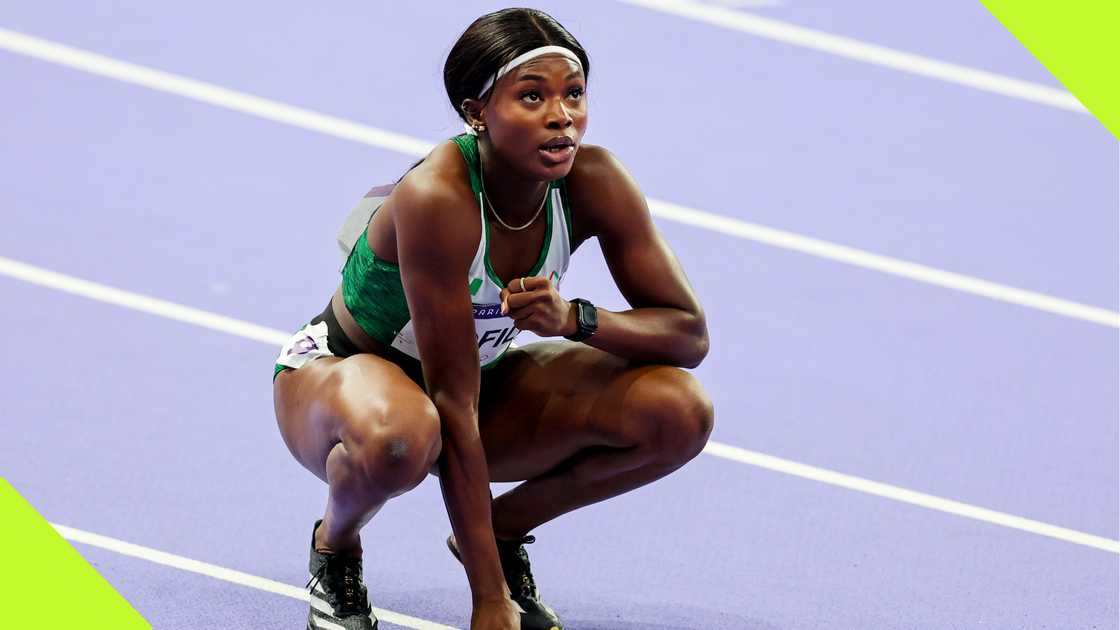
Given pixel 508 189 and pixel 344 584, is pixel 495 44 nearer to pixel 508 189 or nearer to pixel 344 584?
pixel 508 189

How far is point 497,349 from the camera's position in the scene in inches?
122

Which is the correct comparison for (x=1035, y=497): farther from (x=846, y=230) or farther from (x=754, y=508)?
(x=846, y=230)

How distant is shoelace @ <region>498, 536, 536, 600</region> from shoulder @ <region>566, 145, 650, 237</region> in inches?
27.3

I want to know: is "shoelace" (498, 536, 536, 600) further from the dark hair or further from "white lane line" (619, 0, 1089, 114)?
"white lane line" (619, 0, 1089, 114)

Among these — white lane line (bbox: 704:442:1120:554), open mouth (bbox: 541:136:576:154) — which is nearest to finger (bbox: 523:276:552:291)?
open mouth (bbox: 541:136:576:154)

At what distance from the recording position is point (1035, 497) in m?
3.88

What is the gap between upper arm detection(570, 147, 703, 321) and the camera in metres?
2.95

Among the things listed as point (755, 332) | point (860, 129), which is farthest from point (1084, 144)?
point (755, 332)

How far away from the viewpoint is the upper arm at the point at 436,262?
2.76m

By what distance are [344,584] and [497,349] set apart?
0.54 meters

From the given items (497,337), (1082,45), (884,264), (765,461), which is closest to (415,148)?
(884,264)

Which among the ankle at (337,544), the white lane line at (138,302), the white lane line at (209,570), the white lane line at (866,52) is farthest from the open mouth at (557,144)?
the white lane line at (866,52)

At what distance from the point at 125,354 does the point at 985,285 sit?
2627 mm

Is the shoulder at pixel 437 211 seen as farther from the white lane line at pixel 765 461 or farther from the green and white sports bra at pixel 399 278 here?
the white lane line at pixel 765 461
